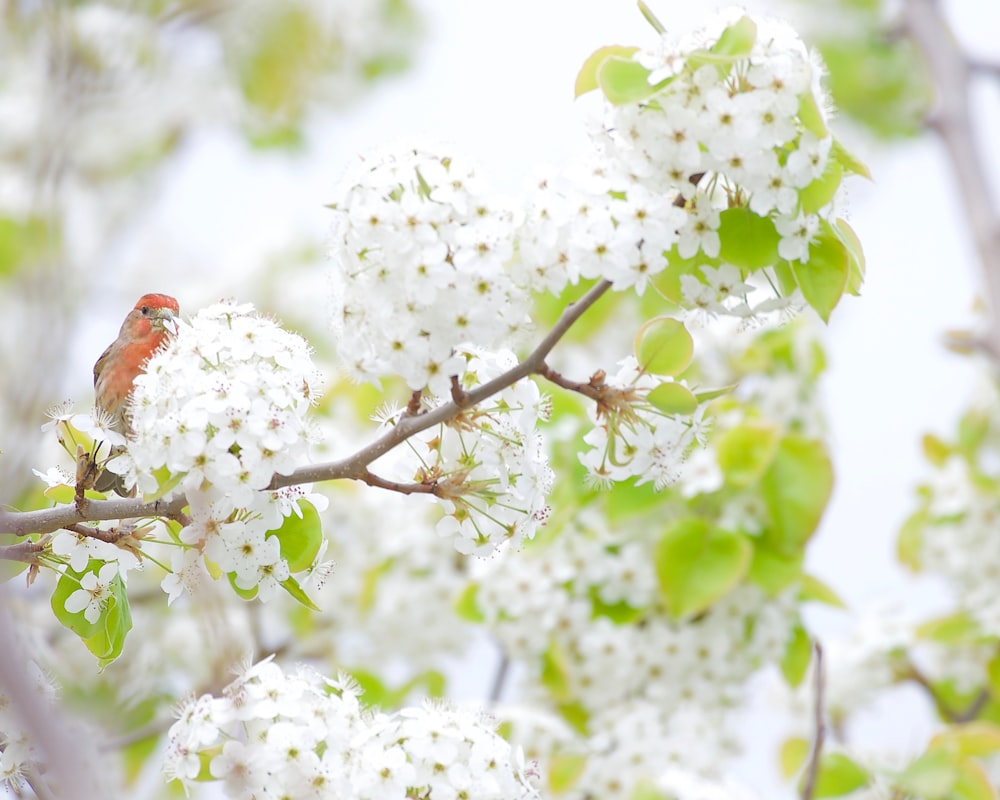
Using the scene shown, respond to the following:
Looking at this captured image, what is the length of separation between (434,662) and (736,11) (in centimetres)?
336

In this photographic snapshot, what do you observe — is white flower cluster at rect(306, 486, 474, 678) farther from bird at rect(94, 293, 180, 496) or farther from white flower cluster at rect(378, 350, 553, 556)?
white flower cluster at rect(378, 350, 553, 556)

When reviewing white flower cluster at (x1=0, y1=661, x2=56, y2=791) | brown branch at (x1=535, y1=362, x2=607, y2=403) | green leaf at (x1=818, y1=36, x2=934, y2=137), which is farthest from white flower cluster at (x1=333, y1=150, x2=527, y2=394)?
green leaf at (x1=818, y1=36, x2=934, y2=137)

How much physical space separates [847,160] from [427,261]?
66cm

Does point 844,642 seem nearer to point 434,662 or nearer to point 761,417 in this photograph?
point 761,417

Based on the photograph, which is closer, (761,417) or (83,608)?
(83,608)

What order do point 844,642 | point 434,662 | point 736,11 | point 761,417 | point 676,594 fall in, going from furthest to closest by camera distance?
point 434,662 → point 844,642 → point 761,417 → point 676,594 → point 736,11

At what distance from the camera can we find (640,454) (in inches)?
69.2

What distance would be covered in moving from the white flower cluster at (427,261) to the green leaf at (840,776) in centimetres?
204

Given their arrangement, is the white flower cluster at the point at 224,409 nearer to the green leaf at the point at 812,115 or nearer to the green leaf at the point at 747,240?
the green leaf at the point at 747,240

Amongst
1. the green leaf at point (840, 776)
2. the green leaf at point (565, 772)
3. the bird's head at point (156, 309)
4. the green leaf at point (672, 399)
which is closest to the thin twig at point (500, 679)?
the green leaf at point (565, 772)

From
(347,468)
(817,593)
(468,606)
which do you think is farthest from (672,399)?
(468,606)

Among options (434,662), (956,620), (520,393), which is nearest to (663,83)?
(520,393)

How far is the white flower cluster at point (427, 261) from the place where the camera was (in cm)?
156

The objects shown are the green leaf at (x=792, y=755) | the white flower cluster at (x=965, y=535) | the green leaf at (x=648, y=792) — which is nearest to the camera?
the green leaf at (x=648, y=792)
